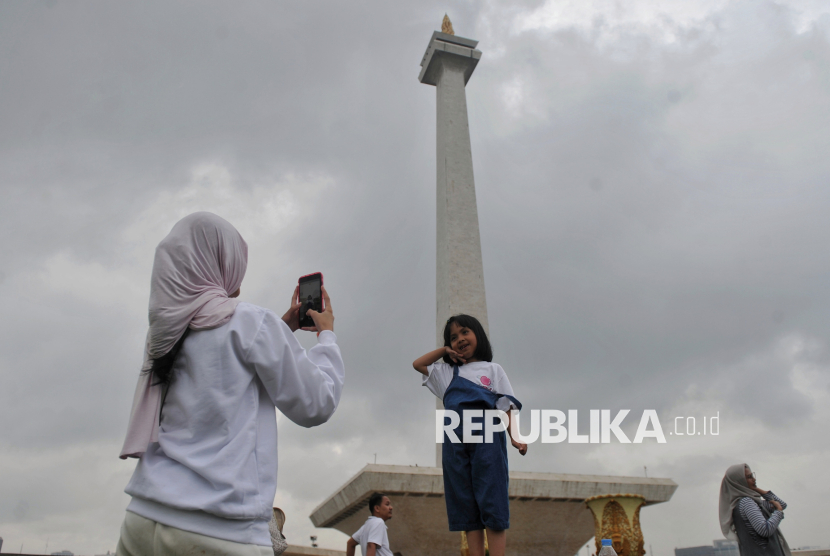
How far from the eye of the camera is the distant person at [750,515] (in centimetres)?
394

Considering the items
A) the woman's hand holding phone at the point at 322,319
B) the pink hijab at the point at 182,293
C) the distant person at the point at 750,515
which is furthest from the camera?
the distant person at the point at 750,515

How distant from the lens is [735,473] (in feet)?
13.9

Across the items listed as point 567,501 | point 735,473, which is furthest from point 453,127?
point 735,473

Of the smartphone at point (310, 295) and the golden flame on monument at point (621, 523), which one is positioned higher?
the smartphone at point (310, 295)

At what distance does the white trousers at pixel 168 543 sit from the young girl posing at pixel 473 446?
159 centimetres

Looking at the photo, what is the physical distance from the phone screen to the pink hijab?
0.31 m

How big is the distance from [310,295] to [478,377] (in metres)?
1.37

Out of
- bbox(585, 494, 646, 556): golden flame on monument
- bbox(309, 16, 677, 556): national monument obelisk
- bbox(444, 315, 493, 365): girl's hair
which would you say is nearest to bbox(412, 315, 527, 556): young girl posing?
bbox(444, 315, 493, 365): girl's hair

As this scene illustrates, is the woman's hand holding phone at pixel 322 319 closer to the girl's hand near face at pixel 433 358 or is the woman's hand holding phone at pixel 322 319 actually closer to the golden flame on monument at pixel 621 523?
the girl's hand near face at pixel 433 358

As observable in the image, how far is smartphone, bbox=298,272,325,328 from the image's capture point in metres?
1.97

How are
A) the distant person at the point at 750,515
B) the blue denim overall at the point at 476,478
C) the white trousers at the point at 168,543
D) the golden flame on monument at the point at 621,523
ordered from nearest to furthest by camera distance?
1. the white trousers at the point at 168,543
2. the blue denim overall at the point at 476,478
3. the distant person at the point at 750,515
4. the golden flame on monument at the point at 621,523

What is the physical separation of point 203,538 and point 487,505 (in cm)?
170

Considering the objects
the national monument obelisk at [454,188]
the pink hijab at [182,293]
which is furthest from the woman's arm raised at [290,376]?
the national monument obelisk at [454,188]

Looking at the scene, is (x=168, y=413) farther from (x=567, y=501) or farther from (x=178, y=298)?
(x=567, y=501)
